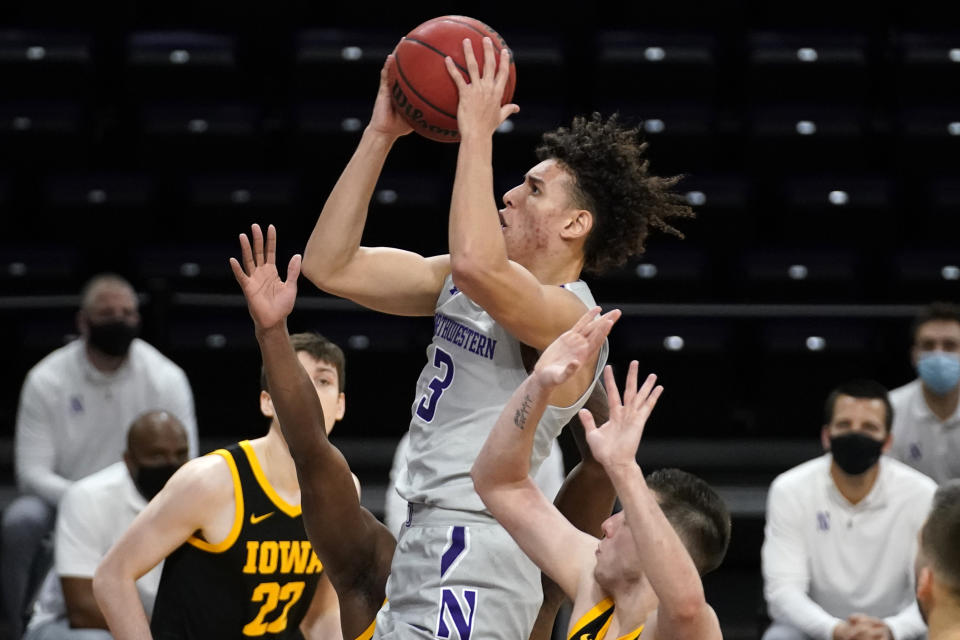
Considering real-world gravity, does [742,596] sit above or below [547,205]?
below

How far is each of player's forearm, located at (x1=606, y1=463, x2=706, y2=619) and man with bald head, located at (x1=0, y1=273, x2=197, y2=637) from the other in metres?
3.70

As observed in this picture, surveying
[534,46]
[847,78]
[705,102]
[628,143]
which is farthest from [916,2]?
[628,143]

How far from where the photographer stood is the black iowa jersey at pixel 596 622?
105 inches

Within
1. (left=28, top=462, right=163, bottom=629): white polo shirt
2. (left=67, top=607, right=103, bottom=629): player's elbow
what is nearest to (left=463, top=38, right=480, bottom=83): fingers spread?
(left=28, top=462, right=163, bottom=629): white polo shirt

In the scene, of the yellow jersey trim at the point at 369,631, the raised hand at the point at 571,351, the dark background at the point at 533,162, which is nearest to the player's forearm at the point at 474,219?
the raised hand at the point at 571,351

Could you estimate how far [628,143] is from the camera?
3.21 m

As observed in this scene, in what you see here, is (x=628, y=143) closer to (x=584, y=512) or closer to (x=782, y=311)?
(x=584, y=512)

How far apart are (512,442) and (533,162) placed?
5.05m

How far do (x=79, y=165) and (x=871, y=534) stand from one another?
4.71m

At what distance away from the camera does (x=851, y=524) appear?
16.9 ft

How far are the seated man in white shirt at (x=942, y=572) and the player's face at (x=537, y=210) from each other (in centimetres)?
118

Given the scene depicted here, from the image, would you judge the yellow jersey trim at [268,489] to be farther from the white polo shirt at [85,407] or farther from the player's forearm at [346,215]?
the white polo shirt at [85,407]

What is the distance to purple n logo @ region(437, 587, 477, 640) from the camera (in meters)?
2.90

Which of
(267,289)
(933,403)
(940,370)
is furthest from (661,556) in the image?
(933,403)
